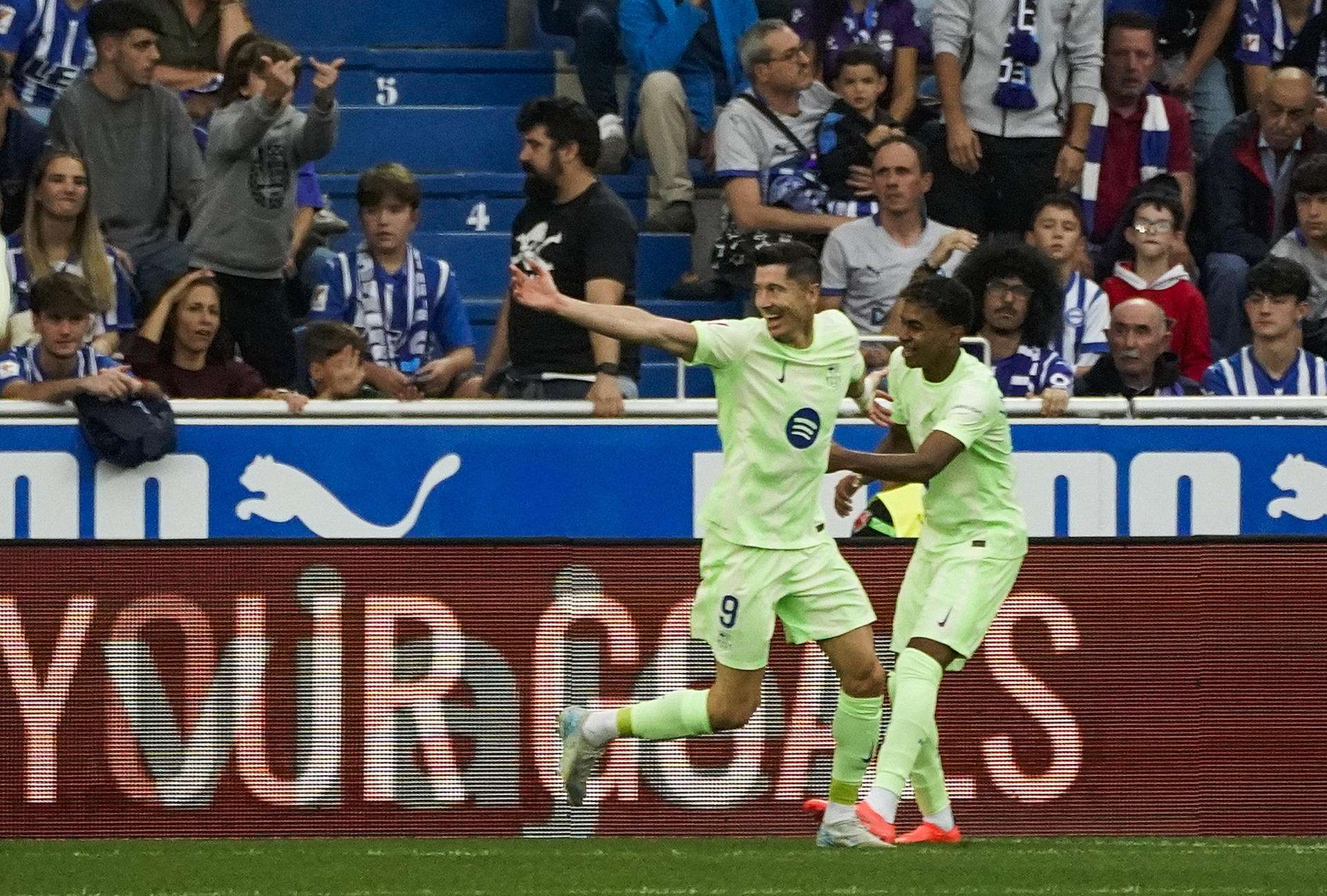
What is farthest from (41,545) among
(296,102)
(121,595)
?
(296,102)

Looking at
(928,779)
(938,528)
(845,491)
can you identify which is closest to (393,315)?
(845,491)

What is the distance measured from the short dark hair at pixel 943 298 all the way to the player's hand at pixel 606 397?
1879 millimetres

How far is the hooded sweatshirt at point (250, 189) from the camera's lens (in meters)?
10.9

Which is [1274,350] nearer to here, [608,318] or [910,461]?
[910,461]

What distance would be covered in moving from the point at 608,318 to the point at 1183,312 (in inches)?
167

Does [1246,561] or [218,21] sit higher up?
[218,21]

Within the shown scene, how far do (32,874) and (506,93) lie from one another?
7098 millimetres

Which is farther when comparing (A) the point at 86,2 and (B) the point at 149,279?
(A) the point at 86,2

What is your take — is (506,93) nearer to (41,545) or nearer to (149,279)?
(149,279)

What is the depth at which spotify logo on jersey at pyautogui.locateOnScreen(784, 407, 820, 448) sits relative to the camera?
8.16 m

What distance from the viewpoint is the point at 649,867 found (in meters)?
7.69

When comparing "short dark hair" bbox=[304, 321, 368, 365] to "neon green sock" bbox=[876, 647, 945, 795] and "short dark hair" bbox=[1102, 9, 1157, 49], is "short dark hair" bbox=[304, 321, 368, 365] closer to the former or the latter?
"neon green sock" bbox=[876, 647, 945, 795]

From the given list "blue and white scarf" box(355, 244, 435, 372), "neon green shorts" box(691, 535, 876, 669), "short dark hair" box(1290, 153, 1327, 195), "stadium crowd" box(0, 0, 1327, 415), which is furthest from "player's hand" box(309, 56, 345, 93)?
"short dark hair" box(1290, 153, 1327, 195)

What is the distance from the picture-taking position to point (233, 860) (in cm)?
789
